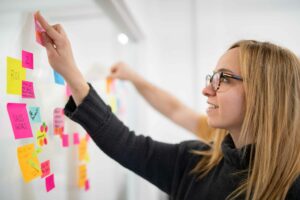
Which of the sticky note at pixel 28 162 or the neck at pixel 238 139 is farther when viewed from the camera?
the neck at pixel 238 139

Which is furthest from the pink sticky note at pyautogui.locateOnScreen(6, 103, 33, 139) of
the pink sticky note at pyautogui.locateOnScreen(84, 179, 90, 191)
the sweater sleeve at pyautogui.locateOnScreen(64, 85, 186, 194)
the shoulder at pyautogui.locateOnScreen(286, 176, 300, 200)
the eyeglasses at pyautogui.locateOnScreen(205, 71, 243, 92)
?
the shoulder at pyautogui.locateOnScreen(286, 176, 300, 200)

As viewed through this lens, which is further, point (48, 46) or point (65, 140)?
point (65, 140)

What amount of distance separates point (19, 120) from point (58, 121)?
0.63 feet

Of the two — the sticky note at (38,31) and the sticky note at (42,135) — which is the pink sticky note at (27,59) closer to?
the sticky note at (38,31)

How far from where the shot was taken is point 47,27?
637mm

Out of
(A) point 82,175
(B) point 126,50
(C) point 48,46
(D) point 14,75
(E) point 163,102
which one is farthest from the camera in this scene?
(B) point 126,50

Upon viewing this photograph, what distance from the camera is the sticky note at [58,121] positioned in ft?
2.41

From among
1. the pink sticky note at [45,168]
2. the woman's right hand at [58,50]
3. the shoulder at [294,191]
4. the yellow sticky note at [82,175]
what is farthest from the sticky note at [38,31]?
the shoulder at [294,191]

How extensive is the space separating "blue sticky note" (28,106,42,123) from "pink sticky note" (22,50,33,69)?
10 centimetres

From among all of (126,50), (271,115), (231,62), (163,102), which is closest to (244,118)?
(271,115)

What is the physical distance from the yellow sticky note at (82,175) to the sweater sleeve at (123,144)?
174 mm

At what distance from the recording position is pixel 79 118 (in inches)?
27.2

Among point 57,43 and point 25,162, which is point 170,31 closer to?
point 57,43

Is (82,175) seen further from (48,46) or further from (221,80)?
(221,80)
